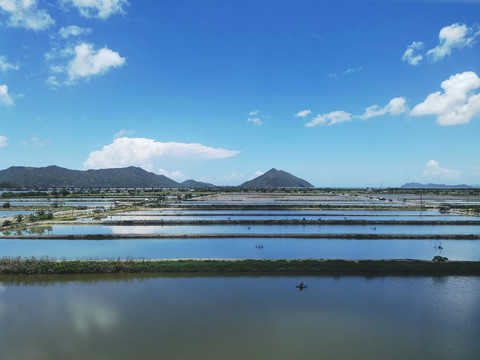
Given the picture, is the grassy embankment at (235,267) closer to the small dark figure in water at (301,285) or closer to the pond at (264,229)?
the small dark figure in water at (301,285)

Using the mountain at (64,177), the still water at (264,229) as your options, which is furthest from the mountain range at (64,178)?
the still water at (264,229)

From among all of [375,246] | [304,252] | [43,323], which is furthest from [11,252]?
[375,246]

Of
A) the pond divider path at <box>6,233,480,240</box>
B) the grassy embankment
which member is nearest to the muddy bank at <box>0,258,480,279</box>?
the grassy embankment

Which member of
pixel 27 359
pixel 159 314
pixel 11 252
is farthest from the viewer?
pixel 11 252

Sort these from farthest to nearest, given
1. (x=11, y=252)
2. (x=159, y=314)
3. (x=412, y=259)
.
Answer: (x=11, y=252) → (x=412, y=259) → (x=159, y=314)

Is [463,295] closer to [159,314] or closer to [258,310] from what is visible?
[258,310]

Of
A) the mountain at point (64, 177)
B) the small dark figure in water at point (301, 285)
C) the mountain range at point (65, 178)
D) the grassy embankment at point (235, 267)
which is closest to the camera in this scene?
the small dark figure in water at point (301, 285)

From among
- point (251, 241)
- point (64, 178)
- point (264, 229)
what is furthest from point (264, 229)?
point (64, 178)
